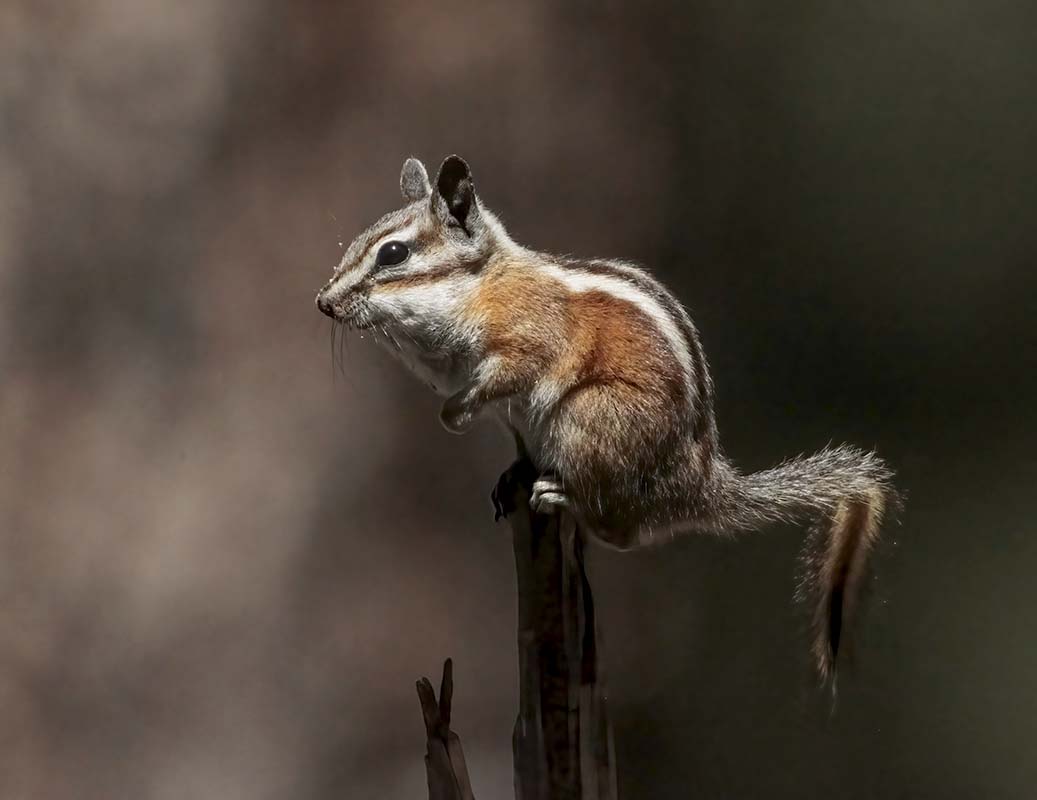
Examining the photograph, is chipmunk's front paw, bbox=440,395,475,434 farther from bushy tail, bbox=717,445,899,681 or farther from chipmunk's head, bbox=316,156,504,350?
bushy tail, bbox=717,445,899,681

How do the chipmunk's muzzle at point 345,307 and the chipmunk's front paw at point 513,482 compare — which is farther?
the chipmunk's front paw at point 513,482

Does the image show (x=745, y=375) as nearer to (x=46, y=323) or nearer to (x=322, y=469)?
(x=322, y=469)

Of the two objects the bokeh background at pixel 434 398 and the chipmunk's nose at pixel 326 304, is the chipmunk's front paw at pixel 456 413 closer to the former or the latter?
the chipmunk's nose at pixel 326 304

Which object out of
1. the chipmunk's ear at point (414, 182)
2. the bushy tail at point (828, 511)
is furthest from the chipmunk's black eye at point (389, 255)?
the bushy tail at point (828, 511)

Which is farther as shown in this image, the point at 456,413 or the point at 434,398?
the point at 434,398

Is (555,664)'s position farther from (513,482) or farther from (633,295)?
(633,295)

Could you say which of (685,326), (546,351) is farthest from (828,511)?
(546,351)
